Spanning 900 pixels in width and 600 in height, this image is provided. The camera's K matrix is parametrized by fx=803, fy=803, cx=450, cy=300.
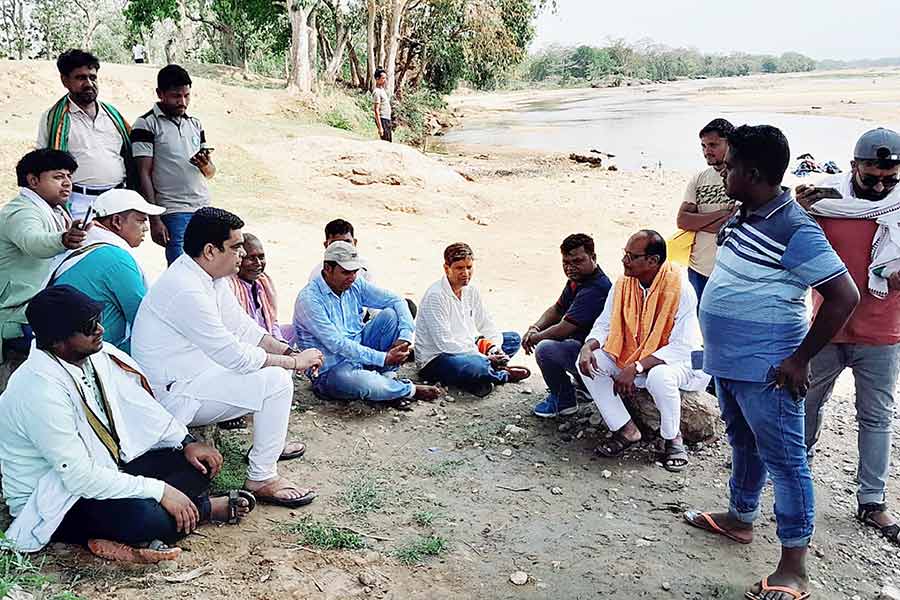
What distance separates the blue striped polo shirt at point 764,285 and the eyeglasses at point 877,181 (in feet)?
2.42

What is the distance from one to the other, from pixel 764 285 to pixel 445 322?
8.91 ft

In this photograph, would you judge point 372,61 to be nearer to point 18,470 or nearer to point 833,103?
point 18,470

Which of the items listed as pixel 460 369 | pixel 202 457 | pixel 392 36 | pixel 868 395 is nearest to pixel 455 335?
pixel 460 369

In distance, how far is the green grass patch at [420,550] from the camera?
11.0 feet

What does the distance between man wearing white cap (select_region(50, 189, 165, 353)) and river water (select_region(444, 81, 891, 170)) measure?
18.6m

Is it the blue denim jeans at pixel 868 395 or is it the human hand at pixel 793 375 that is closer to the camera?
the human hand at pixel 793 375

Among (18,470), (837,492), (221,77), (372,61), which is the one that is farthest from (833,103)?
(18,470)

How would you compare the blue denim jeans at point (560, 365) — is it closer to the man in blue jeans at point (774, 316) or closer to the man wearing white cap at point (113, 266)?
the man in blue jeans at point (774, 316)

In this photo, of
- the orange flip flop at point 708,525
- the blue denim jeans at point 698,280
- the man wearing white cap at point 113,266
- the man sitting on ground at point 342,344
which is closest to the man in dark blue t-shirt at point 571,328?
the blue denim jeans at point 698,280

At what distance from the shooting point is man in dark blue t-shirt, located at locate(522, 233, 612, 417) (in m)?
4.84

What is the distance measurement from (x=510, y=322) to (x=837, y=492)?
12.3 ft

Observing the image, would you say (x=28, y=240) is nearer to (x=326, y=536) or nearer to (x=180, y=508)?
(x=180, y=508)

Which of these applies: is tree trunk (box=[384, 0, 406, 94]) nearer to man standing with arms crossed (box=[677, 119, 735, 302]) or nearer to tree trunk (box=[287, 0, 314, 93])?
tree trunk (box=[287, 0, 314, 93])

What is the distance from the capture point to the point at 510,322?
7500 millimetres
